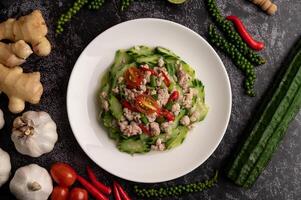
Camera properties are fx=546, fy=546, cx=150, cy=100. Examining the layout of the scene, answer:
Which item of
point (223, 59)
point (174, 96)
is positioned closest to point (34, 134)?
point (174, 96)

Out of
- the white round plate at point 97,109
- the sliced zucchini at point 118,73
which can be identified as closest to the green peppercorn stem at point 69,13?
the white round plate at point 97,109

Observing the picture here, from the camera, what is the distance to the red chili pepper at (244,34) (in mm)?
4672

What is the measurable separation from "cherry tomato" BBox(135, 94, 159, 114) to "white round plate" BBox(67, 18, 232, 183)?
438 mm

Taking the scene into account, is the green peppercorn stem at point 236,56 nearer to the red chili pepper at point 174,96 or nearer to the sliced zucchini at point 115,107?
the red chili pepper at point 174,96

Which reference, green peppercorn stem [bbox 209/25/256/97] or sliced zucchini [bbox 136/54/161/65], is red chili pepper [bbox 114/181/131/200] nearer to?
sliced zucchini [bbox 136/54/161/65]

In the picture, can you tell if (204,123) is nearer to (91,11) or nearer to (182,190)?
(182,190)

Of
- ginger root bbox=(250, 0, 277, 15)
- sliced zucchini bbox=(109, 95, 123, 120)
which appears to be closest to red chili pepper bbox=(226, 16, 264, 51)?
ginger root bbox=(250, 0, 277, 15)

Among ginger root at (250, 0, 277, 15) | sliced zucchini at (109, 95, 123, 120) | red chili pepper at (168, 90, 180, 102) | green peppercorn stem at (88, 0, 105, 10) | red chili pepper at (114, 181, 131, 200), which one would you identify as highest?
ginger root at (250, 0, 277, 15)

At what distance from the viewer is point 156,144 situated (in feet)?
14.4

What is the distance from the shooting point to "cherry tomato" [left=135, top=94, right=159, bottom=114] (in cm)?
423

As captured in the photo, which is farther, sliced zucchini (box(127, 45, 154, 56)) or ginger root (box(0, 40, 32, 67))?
sliced zucchini (box(127, 45, 154, 56))

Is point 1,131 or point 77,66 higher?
point 77,66

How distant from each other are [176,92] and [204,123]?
44cm

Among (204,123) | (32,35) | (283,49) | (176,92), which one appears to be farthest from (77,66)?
(283,49)
